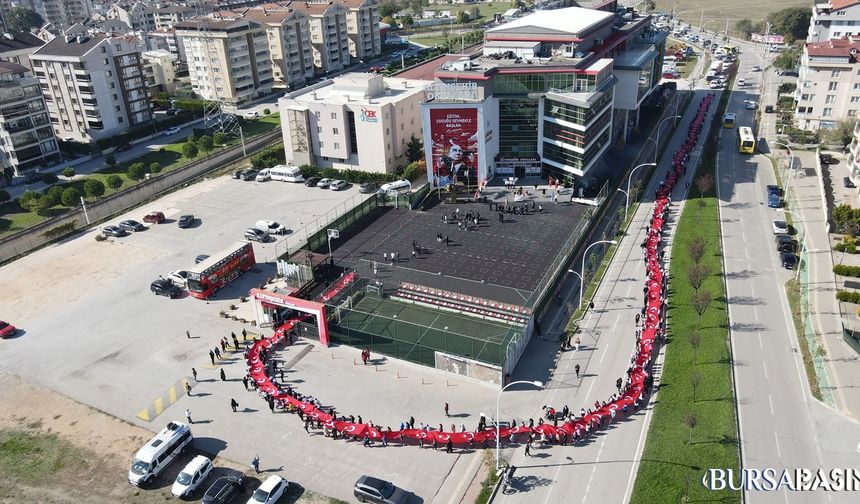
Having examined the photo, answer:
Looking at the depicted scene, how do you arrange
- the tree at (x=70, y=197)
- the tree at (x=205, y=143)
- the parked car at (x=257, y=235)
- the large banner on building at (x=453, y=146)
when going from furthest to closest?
the tree at (x=205, y=143) → the tree at (x=70, y=197) → the large banner on building at (x=453, y=146) → the parked car at (x=257, y=235)

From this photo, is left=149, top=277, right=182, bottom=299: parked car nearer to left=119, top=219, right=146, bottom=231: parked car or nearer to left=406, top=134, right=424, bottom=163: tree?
left=119, top=219, right=146, bottom=231: parked car

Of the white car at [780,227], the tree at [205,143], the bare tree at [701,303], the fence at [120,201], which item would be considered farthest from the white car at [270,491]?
the tree at [205,143]

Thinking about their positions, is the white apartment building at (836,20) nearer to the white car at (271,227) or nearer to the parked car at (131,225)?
the white car at (271,227)

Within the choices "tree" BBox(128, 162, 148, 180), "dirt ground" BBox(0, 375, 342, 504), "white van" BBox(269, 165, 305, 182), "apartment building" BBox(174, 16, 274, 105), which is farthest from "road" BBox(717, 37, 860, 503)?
"apartment building" BBox(174, 16, 274, 105)

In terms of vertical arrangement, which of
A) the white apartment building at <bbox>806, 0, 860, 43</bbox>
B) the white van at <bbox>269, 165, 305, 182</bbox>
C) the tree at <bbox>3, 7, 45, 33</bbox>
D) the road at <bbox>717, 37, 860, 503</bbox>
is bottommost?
the road at <bbox>717, 37, 860, 503</bbox>

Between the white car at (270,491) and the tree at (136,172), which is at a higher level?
the tree at (136,172)

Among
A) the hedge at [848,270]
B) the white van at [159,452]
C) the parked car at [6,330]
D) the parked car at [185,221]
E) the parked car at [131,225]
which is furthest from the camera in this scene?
the parked car at [185,221]

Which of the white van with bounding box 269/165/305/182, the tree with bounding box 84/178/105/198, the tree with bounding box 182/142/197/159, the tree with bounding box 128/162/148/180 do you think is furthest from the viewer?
the tree with bounding box 182/142/197/159
